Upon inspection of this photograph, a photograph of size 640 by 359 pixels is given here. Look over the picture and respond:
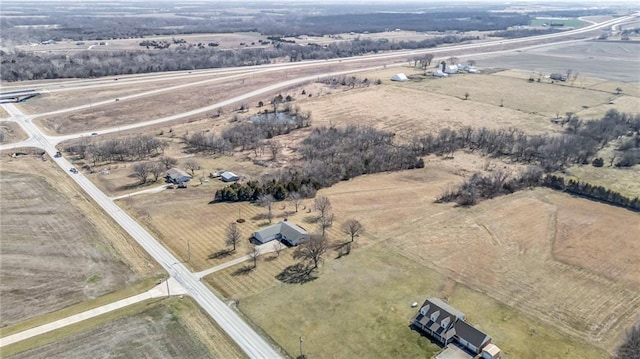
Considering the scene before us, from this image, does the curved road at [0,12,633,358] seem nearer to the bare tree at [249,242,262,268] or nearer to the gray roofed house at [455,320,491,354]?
the bare tree at [249,242,262,268]

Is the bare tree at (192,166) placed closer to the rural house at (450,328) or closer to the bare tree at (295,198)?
the bare tree at (295,198)

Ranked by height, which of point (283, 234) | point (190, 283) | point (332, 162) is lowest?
point (190, 283)

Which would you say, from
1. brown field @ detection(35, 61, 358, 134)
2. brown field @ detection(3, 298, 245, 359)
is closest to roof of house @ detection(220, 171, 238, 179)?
brown field @ detection(3, 298, 245, 359)

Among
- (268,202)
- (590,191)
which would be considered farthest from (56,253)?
(590,191)

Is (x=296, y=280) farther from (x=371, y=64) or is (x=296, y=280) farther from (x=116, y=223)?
(x=371, y=64)

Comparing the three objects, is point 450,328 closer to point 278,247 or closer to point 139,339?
point 278,247

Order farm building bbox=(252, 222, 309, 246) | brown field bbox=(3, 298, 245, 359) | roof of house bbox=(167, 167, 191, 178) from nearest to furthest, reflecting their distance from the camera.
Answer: brown field bbox=(3, 298, 245, 359)
farm building bbox=(252, 222, 309, 246)
roof of house bbox=(167, 167, 191, 178)
